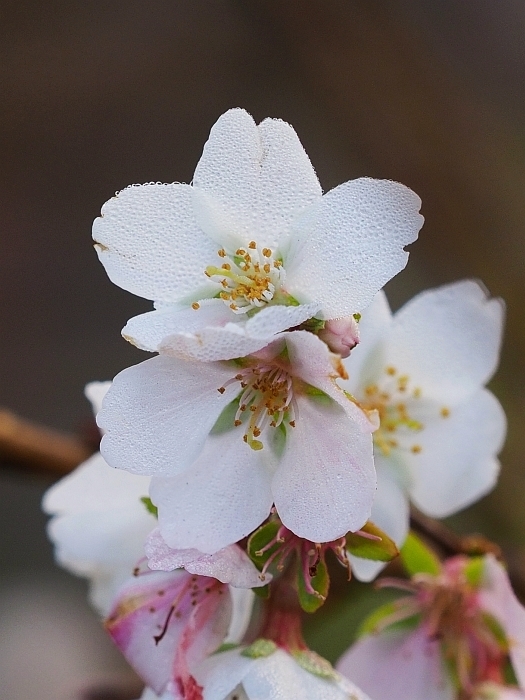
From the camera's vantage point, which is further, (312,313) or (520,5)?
(520,5)

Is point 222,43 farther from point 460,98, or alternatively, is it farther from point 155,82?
point 460,98

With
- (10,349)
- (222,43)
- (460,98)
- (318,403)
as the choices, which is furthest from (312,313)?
(222,43)

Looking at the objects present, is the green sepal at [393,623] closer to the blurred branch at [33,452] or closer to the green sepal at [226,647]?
the green sepal at [226,647]

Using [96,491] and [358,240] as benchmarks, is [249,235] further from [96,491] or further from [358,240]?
[96,491]

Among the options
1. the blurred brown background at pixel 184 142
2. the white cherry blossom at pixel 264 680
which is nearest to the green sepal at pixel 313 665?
the white cherry blossom at pixel 264 680

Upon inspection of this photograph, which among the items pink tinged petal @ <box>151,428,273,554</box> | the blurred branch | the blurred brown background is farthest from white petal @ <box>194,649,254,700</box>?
the blurred brown background
